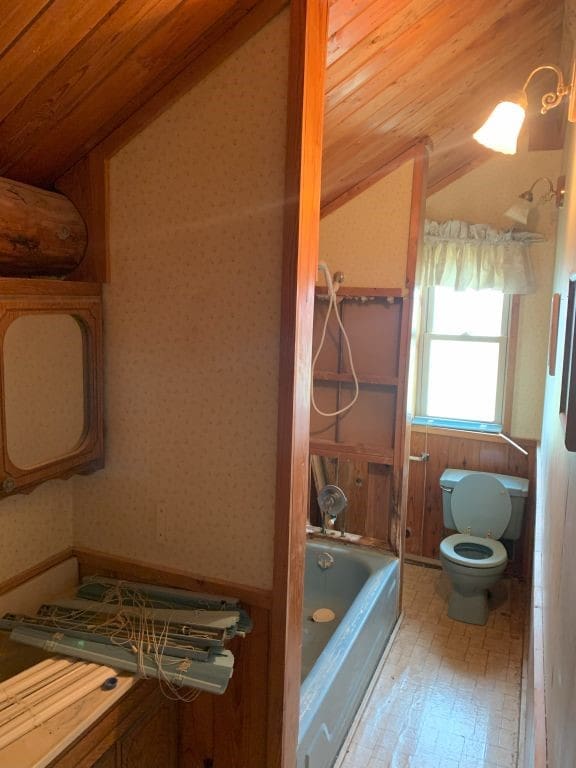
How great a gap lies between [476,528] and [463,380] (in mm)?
1030

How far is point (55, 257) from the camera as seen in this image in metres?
1.72

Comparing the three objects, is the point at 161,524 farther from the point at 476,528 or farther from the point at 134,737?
the point at 476,528

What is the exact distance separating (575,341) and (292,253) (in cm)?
76

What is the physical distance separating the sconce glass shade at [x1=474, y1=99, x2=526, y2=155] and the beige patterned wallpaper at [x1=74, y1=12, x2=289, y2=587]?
2.46 feet

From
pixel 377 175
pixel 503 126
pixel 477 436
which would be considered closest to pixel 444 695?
pixel 477 436

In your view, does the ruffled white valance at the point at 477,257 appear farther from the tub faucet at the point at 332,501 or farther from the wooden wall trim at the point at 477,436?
the tub faucet at the point at 332,501

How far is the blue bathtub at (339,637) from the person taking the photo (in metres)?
2.19

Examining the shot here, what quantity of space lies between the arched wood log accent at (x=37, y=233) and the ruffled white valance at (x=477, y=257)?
2597mm

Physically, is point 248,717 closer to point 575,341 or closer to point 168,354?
point 168,354

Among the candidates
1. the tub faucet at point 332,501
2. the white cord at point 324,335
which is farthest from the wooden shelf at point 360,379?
the tub faucet at point 332,501

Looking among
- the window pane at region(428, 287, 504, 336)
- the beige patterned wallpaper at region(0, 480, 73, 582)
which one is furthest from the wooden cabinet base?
Answer: the window pane at region(428, 287, 504, 336)

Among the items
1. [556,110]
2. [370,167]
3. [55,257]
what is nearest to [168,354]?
[55,257]

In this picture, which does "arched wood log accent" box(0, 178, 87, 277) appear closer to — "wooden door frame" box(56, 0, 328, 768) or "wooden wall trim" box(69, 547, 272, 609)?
"wooden door frame" box(56, 0, 328, 768)

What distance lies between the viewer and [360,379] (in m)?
3.36
